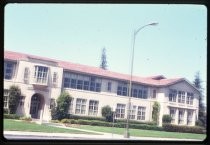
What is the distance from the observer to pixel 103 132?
3529 millimetres

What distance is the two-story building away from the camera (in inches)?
139

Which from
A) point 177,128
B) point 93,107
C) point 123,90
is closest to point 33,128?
point 93,107

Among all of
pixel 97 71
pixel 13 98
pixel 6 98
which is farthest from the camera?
pixel 97 71

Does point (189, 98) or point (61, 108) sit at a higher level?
point (189, 98)

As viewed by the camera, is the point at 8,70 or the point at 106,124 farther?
the point at 106,124

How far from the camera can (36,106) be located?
11.9ft

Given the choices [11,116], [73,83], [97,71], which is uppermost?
[97,71]

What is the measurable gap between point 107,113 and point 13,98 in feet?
3.44

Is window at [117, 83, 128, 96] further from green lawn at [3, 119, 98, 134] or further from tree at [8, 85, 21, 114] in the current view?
tree at [8, 85, 21, 114]

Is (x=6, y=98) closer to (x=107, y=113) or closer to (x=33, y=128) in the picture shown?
(x=33, y=128)

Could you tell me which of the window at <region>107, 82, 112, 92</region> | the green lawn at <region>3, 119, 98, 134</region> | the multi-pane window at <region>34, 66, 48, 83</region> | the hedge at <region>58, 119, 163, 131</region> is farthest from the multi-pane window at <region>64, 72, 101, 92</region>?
the green lawn at <region>3, 119, 98, 134</region>

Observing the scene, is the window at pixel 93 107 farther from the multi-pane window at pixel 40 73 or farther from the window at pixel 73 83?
the multi-pane window at pixel 40 73

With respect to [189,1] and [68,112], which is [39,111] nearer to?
[68,112]

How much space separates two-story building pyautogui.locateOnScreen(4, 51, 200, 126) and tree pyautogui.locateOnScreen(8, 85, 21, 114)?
0.05 meters
